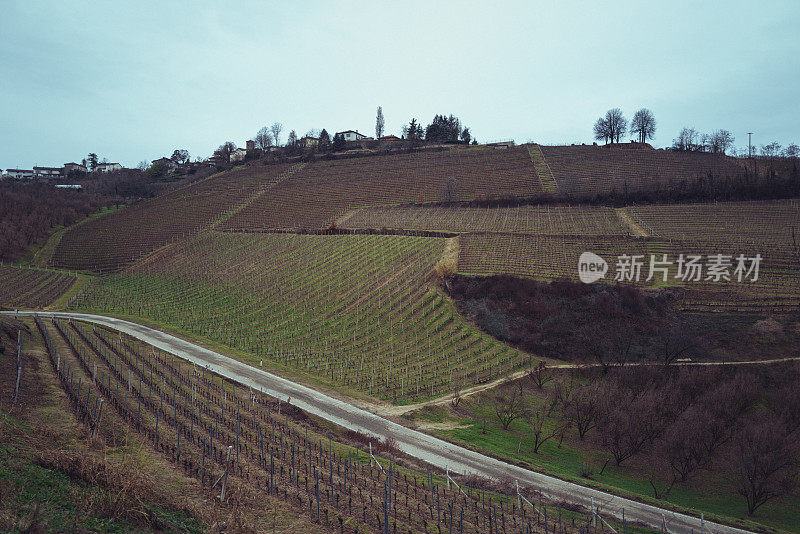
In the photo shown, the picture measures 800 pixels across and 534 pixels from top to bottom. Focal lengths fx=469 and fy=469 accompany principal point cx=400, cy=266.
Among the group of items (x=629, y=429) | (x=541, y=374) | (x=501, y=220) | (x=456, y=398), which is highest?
(x=501, y=220)

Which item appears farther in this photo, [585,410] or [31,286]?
[31,286]

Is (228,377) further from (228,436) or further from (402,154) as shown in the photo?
(402,154)

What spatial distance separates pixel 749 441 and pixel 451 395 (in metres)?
15.7

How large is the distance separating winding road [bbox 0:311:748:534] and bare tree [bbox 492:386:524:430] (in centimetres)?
539

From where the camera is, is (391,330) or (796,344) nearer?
(796,344)

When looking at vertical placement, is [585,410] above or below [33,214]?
below

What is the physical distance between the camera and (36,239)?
265 feet

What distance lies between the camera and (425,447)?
23.4 meters

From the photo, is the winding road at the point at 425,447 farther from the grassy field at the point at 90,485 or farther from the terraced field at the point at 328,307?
the grassy field at the point at 90,485

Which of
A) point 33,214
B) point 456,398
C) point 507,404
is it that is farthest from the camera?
point 33,214

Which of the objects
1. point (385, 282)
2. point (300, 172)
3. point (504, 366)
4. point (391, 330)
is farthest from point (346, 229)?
point (300, 172)

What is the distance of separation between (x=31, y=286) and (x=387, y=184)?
197 ft

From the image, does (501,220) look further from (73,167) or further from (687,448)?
(73,167)

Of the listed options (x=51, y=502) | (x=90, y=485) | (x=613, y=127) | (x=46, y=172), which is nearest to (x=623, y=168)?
(x=613, y=127)
